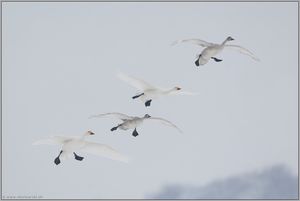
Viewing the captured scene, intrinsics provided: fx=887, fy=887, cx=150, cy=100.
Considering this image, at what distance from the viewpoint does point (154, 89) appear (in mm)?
27969

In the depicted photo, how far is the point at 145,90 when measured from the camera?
27906 mm

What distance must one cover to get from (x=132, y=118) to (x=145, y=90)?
109 centimetres

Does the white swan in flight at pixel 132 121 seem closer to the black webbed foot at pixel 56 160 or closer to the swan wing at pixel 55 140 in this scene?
the swan wing at pixel 55 140

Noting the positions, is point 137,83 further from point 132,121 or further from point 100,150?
point 100,150

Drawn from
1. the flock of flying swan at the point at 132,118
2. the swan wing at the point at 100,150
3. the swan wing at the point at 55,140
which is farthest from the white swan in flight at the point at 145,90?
the swan wing at the point at 55,140

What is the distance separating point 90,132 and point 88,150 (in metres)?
0.83

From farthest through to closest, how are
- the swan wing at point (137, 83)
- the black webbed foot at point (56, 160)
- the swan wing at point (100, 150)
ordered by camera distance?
1. the swan wing at point (137, 83)
2. the swan wing at point (100, 150)
3. the black webbed foot at point (56, 160)

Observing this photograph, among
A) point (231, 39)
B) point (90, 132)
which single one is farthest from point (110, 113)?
point (231, 39)

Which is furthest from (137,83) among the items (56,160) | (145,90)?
(56,160)

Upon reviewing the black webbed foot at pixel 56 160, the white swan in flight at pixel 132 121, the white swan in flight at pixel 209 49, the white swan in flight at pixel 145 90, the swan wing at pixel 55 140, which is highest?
the white swan in flight at pixel 209 49

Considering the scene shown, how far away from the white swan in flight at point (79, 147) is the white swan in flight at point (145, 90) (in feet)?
6.45

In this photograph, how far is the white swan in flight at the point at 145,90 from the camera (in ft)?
91.3

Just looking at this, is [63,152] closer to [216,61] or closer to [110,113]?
[110,113]

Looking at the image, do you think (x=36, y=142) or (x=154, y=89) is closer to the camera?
(x=36, y=142)
